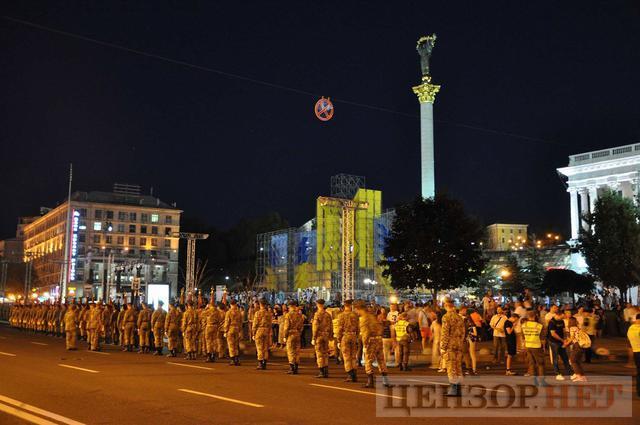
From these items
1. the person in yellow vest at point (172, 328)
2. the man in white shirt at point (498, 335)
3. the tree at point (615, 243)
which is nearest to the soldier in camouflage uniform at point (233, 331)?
the person in yellow vest at point (172, 328)

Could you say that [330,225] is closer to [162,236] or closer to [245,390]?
[162,236]

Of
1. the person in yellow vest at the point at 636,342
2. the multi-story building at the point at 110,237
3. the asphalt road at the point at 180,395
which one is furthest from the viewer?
the multi-story building at the point at 110,237

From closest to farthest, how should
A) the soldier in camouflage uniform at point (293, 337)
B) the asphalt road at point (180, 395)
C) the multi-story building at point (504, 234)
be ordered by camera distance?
the asphalt road at point (180, 395), the soldier in camouflage uniform at point (293, 337), the multi-story building at point (504, 234)

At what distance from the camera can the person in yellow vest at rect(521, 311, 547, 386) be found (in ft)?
47.1

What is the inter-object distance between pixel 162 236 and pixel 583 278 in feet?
228

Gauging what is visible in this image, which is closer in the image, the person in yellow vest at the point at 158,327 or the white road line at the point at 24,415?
the white road line at the point at 24,415

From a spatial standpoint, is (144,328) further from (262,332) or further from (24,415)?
(24,415)

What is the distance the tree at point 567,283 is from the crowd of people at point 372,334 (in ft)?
74.7

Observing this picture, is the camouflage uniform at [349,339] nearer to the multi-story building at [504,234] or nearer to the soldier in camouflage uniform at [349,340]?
the soldier in camouflage uniform at [349,340]

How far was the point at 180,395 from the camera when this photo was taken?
38.4 ft

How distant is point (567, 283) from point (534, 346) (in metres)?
35.5

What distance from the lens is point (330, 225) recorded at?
7488 centimetres

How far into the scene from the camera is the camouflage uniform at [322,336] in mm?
15445

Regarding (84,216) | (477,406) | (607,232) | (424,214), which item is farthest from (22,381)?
(84,216)
